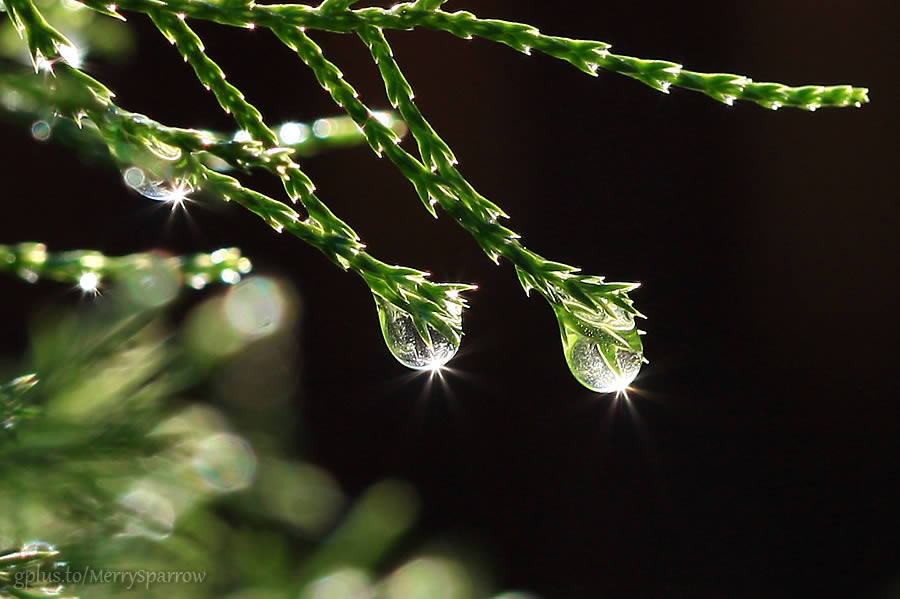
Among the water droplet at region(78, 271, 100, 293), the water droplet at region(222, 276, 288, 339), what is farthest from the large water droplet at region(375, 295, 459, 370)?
the water droplet at region(78, 271, 100, 293)

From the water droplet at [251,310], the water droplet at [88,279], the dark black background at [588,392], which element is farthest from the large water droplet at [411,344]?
the dark black background at [588,392]

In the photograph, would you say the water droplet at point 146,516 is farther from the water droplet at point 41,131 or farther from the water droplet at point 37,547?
the water droplet at point 41,131

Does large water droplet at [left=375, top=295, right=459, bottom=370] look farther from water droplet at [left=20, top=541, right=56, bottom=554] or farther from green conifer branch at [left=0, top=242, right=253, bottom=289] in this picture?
water droplet at [left=20, top=541, right=56, bottom=554]

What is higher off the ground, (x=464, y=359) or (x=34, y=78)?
(x=464, y=359)

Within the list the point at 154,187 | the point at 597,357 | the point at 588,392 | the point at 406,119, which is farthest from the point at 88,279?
the point at 588,392

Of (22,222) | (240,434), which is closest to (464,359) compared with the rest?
(22,222)

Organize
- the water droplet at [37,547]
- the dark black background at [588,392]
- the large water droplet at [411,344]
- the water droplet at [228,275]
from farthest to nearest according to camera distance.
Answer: the dark black background at [588,392], the large water droplet at [411,344], the water droplet at [228,275], the water droplet at [37,547]

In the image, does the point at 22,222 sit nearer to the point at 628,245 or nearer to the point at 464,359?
the point at 464,359
